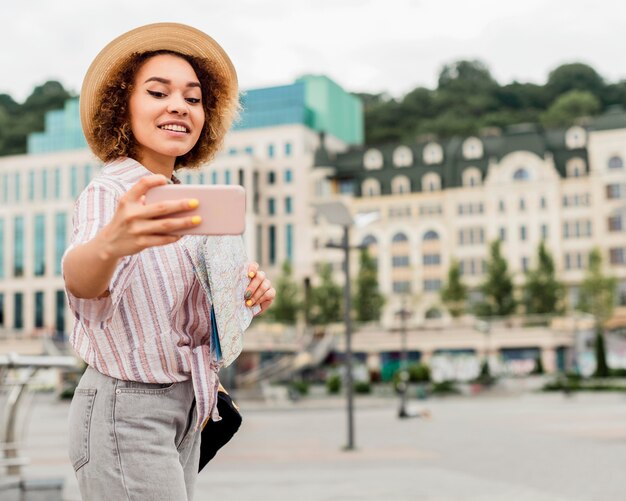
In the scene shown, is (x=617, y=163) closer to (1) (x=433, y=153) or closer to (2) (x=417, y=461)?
(1) (x=433, y=153)

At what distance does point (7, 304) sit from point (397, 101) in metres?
47.1

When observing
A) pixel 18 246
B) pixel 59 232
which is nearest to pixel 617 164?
pixel 59 232

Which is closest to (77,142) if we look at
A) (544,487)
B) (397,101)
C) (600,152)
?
(397,101)

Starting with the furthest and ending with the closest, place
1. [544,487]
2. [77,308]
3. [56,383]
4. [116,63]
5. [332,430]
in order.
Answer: [56,383], [332,430], [544,487], [116,63], [77,308]

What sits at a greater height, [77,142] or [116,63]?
[77,142]

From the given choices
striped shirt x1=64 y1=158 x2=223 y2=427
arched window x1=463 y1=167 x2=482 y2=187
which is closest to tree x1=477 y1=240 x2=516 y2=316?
arched window x1=463 y1=167 x2=482 y2=187

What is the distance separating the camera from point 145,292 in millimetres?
2490

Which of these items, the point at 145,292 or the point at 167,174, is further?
the point at 167,174

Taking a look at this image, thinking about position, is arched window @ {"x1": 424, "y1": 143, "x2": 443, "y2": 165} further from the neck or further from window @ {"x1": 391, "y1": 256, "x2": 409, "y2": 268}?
the neck

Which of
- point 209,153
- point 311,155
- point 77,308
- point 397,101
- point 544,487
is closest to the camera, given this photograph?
point 77,308

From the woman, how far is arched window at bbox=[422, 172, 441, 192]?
72.7m

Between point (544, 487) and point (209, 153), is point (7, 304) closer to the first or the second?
point (544, 487)

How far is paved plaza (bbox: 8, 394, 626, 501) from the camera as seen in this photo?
973 cm

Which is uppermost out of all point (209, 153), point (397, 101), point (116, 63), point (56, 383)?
point (397, 101)
